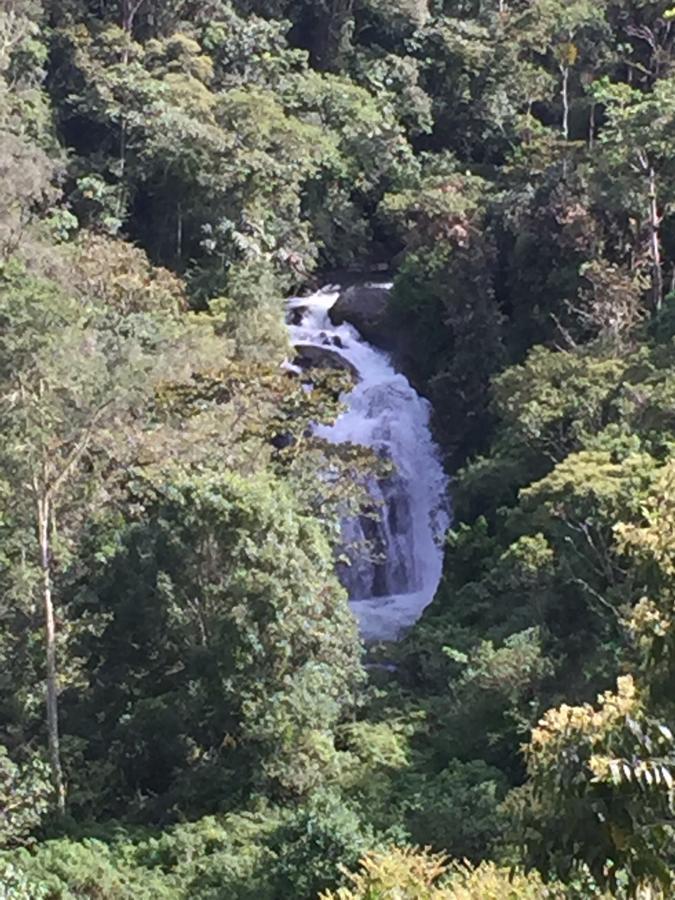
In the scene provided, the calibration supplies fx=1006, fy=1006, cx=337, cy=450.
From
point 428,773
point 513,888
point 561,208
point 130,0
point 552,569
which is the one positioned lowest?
point 428,773

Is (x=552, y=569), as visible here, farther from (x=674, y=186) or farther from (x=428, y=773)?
(x=674, y=186)

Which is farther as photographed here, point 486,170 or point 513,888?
point 486,170

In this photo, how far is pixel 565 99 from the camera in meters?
29.4

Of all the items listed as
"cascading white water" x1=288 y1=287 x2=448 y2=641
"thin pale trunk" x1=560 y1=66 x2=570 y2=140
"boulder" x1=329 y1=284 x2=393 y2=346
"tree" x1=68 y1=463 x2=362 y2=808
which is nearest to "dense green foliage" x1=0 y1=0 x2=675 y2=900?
"tree" x1=68 y1=463 x2=362 y2=808

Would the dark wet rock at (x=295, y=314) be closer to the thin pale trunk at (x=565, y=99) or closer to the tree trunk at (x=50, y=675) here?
the thin pale trunk at (x=565, y=99)

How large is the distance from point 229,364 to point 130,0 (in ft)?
59.4

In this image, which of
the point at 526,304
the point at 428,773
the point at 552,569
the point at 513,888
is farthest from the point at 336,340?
the point at 513,888

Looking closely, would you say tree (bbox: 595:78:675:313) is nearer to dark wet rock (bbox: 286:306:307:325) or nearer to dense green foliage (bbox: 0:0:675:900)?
dense green foliage (bbox: 0:0:675:900)

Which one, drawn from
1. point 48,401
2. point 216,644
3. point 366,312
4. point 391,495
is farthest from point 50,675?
point 366,312

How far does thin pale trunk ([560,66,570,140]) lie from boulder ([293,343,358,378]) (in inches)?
438

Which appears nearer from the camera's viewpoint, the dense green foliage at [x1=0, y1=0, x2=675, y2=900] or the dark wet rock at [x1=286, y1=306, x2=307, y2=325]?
the dense green foliage at [x1=0, y1=0, x2=675, y2=900]

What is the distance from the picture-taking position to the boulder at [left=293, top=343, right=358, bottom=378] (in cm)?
2361

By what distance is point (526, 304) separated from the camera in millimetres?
22969

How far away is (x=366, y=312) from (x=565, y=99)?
9816mm
